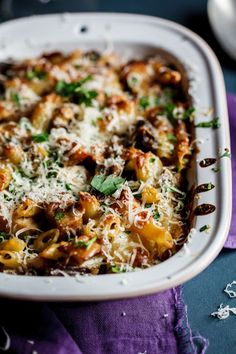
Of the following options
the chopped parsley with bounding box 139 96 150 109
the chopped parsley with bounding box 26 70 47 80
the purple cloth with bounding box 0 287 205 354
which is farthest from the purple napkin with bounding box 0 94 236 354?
the chopped parsley with bounding box 26 70 47 80

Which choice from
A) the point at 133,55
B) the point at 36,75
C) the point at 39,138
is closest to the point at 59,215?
the point at 39,138

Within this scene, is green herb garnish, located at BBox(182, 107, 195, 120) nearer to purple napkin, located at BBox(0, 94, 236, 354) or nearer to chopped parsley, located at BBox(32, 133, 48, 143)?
chopped parsley, located at BBox(32, 133, 48, 143)

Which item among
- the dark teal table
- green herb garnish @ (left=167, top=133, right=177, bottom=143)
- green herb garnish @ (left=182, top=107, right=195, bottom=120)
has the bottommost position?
the dark teal table

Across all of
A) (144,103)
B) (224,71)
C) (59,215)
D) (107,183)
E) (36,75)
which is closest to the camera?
(59,215)

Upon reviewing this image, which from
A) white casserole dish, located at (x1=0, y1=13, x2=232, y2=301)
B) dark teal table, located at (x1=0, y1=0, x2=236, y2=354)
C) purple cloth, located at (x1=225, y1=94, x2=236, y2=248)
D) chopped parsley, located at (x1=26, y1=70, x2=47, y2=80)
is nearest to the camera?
white casserole dish, located at (x1=0, y1=13, x2=232, y2=301)

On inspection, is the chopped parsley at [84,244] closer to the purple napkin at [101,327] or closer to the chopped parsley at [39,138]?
the purple napkin at [101,327]

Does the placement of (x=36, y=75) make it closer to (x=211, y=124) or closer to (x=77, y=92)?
(x=77, y=92)

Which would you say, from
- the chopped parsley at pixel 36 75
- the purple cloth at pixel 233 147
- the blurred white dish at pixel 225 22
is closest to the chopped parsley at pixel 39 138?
the chopped parsley at pixel 36 75
